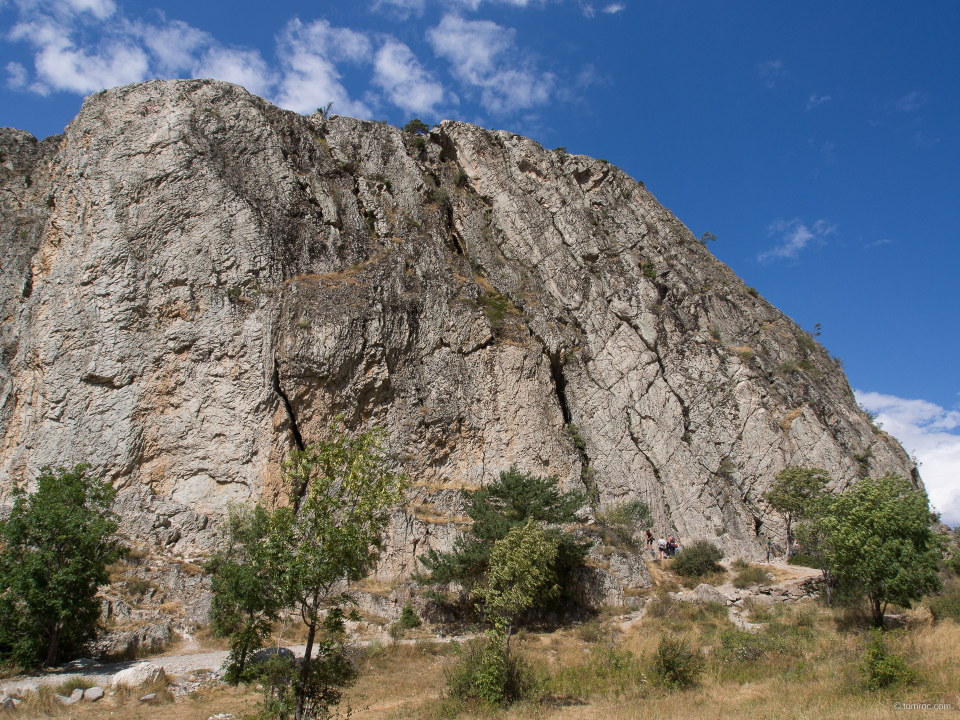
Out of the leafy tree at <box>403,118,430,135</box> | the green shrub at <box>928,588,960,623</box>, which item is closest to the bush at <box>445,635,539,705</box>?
the green shrub at <box>928,588,960,623</box>

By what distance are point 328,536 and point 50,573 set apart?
8817 mm

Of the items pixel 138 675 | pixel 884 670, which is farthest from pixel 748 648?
pixel 138 675

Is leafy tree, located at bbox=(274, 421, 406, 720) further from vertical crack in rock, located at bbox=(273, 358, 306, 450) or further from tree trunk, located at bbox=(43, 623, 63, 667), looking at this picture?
vertical crack in rock, located at bbox=(273, 358, 306, 450)

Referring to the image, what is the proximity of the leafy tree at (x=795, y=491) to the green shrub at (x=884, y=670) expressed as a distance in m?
12.8

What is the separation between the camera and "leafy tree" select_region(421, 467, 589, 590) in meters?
16.8

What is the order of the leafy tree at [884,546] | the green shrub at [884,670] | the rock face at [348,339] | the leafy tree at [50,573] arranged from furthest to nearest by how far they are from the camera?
the rock face at [348,339] → the leafy tree at [884,546] → the leafy tree at [50,573] → the green shrub at [884,670]

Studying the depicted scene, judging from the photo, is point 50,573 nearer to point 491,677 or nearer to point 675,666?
point 491,677

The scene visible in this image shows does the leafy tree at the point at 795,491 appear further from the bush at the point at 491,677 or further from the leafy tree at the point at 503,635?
the bush at the point at 491,677

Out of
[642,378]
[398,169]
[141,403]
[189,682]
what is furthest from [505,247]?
[189,682]

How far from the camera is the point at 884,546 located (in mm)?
12508

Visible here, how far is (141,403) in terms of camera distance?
2170 cm

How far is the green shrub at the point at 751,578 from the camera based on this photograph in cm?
1888

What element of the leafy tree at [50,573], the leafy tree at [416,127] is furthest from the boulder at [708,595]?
the leafy tree at [416,127]

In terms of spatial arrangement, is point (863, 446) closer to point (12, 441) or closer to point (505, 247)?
point (505, 247)
